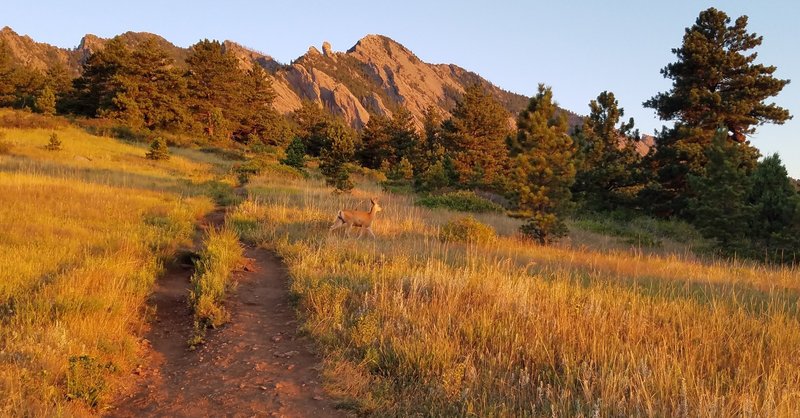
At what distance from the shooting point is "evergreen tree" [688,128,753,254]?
14.4 meters

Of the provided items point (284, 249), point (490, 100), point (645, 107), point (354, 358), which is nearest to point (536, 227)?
point (284, 249)

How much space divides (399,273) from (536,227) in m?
8.44

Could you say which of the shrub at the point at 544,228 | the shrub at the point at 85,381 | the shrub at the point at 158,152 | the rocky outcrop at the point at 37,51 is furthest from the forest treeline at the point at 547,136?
the rocky outcrop at the point at 37,51

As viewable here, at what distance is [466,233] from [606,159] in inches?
953

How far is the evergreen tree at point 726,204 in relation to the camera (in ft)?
47.3

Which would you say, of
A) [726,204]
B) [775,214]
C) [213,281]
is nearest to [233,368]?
[213,281]

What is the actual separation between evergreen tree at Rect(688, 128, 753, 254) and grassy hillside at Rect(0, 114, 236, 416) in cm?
1514

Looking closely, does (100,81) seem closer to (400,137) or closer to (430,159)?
(400,137)

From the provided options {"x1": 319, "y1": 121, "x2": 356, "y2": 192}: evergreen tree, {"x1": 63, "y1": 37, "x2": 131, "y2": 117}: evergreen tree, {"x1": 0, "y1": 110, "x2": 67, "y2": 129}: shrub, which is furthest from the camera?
{"x1": 63, "y1": 37, "x2": 131, "y2": 117}: evergreen tree

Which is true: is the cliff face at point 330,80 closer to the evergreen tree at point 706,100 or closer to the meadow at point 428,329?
the evergreen tree at point 706,100

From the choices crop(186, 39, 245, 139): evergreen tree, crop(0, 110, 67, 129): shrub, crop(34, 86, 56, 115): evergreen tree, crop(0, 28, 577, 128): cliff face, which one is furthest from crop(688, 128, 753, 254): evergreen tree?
crop(0, 28, 577, 128): cliff face

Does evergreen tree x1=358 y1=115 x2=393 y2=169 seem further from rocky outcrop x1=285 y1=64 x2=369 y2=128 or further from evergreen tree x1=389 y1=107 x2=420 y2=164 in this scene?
rocky outcrop x1=285 y1=64 x2=369 y2=128

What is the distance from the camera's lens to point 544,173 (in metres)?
13.9

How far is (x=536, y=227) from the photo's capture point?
14.1 meters
